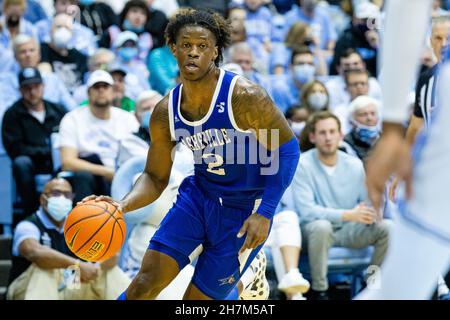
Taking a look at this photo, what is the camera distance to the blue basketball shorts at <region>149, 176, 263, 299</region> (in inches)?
215

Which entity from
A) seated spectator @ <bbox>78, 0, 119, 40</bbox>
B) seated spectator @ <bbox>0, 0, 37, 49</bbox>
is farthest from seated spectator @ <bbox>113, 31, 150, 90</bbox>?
seated spectator @ <bbox>0, 0, 37, 49</bbox>

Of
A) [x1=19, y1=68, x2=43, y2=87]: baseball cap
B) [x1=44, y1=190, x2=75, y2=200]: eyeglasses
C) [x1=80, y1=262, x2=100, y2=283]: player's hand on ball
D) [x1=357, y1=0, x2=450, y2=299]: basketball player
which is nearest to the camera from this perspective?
[x1=357, y1=0, x2=450, y2=299]: basketball player

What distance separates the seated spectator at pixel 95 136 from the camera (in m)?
8.38

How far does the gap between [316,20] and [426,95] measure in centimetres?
668

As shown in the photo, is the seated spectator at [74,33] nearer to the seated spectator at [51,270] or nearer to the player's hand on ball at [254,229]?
the seated spectator at [51,270]

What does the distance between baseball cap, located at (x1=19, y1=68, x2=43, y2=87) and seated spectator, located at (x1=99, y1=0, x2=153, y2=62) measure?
6.79 ft

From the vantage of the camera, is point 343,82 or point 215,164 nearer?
point 215,164

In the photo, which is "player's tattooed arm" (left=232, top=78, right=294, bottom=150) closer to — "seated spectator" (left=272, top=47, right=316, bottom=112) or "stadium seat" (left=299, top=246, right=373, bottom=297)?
"stadium seat" (left=299, top=246, right=373, bottom=297)

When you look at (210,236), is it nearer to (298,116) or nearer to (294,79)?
(298,116)

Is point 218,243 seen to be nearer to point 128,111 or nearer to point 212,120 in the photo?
point 212,120

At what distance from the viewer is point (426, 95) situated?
19.4ft

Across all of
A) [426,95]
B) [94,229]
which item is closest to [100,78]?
[426,95]

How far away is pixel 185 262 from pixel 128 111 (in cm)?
454

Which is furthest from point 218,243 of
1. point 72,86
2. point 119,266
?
point 72,86
